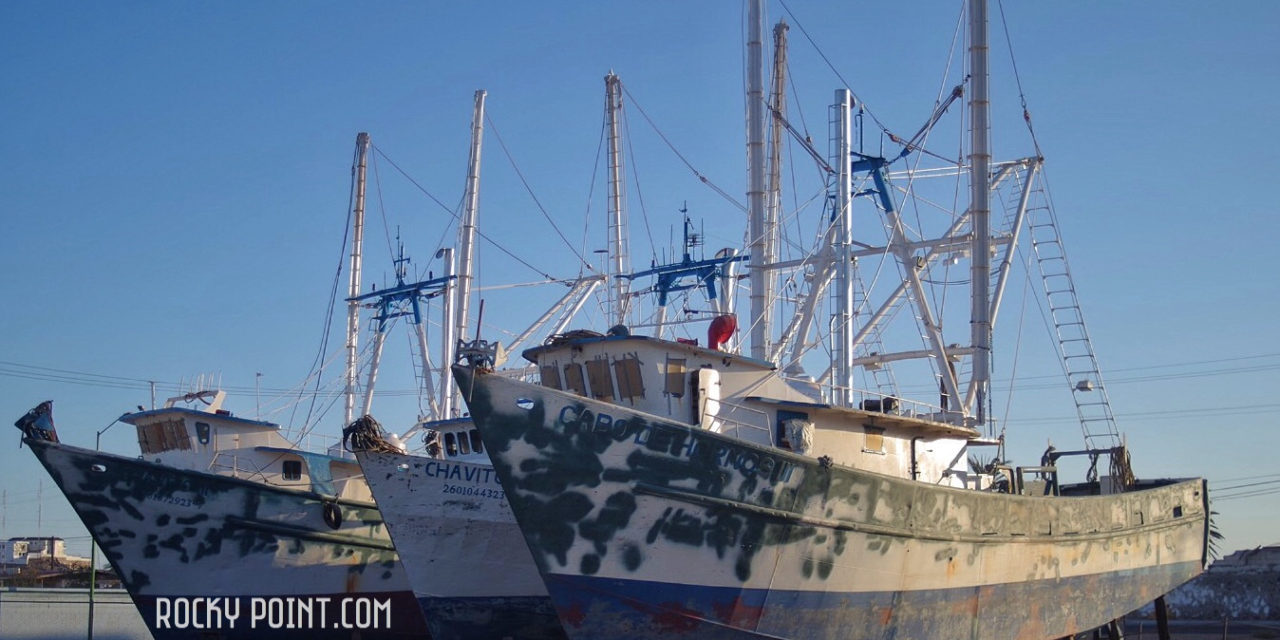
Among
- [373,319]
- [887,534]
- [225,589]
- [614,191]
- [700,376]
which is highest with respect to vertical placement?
[614,191]

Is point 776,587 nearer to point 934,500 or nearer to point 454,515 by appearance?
point 934,500

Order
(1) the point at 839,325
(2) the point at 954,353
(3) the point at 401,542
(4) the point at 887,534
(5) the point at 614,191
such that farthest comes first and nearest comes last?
(5) the point at 614,191 → (2) the point at 954,353 → (1) the point at 839,325 → (3) the point at 401,542 → (4) the point at 887,534

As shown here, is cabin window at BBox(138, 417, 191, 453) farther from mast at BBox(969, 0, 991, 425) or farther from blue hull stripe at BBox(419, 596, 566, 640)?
mast at BBox(969, 0, 991, 425)

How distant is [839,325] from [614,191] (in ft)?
56.9

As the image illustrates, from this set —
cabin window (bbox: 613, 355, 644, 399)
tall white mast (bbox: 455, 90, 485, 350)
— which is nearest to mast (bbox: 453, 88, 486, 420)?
tall white mast (bbox: 455, 90, 485, 350)

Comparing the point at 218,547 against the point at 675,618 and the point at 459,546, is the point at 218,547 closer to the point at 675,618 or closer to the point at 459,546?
the point at 459,546

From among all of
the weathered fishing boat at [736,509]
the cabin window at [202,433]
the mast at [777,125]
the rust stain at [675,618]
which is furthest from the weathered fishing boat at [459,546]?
the mast at [777,125]

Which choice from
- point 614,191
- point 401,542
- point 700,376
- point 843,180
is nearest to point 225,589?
point 401,542

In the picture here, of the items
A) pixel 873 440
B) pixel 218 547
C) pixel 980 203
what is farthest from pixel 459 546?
pixel 980 203

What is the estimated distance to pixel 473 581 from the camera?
25984 millimetres

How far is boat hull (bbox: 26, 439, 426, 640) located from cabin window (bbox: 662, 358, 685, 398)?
10513 mm

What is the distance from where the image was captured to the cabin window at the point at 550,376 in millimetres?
24875

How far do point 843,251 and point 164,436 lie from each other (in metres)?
17.9

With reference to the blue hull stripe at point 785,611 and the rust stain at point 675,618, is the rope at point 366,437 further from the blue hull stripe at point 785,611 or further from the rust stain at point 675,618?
the rust stain at point 675,618
